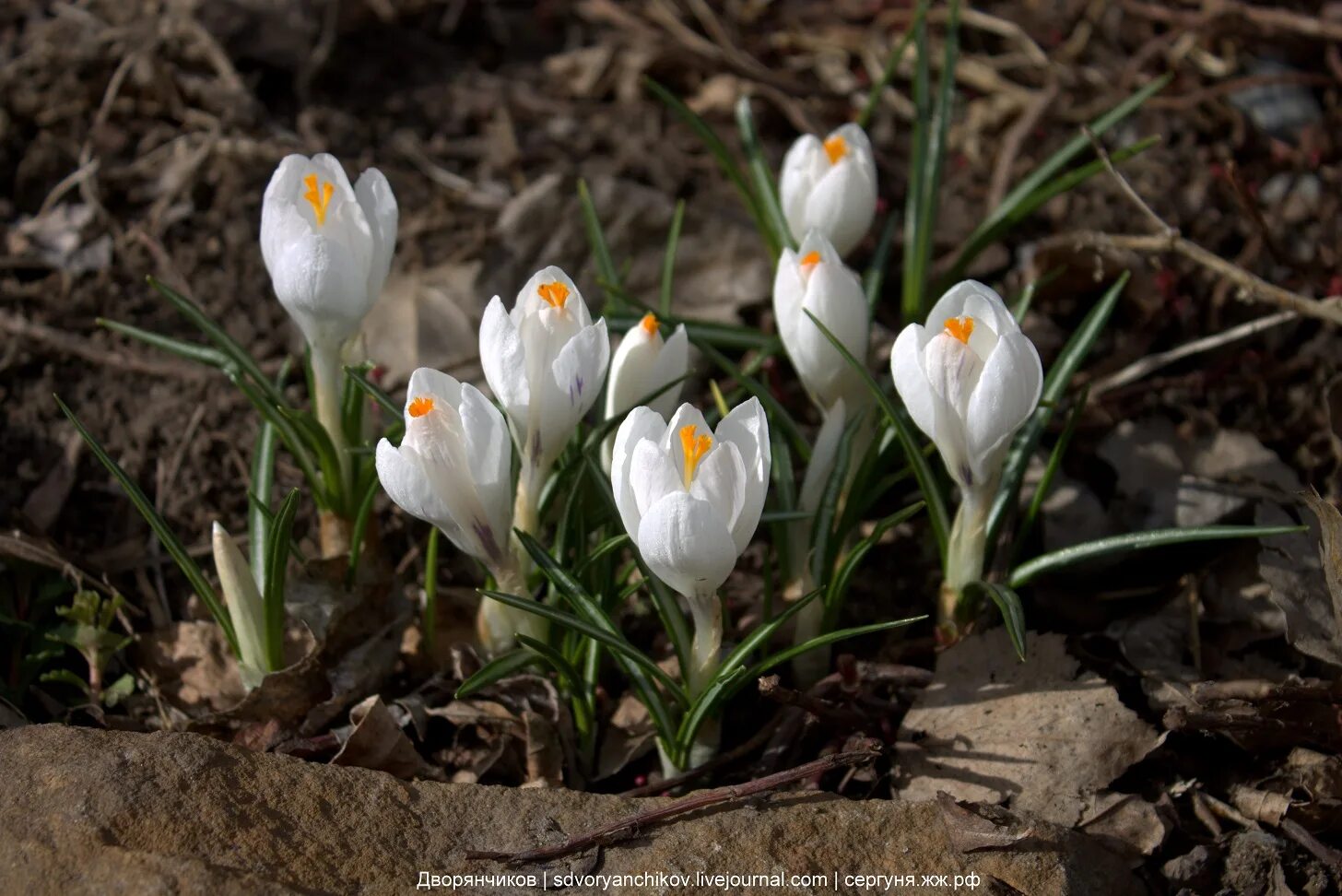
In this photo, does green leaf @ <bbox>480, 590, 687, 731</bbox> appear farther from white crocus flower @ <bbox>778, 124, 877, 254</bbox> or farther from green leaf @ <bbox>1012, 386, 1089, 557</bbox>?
white crocus flower @ <bbox>778, 124, 877, 254</bbox>

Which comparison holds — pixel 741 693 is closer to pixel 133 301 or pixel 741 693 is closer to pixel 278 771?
pixel 278 771

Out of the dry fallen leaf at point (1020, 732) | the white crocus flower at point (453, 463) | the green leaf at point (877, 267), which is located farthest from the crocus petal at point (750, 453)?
the green leaf at point (877, 267)

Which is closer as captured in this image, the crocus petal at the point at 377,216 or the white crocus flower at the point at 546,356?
the white crocus flower at the point at 546,356

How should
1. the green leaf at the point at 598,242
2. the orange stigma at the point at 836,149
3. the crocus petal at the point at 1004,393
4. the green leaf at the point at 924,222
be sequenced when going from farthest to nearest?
the green leaf at the point at 924,222, the green leaf at the point at 598,242, the orange stigma at the point at 836,149, the crocus petal at the point at 1004,393

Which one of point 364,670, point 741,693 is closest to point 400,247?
point 364,670

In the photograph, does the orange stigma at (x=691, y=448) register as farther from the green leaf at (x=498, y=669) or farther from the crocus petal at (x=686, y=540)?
the green leaf at (x=498, y=669)

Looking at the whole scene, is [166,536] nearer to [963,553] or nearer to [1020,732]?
[963,553]

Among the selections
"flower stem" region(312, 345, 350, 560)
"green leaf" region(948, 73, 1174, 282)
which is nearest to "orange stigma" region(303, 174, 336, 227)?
"flower stem" region(312, 345, 350, 560)
